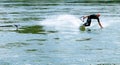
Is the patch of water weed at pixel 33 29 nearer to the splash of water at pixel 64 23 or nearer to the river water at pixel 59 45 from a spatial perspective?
the river water at pixel 59 45

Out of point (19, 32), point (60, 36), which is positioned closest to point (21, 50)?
point (60, 36)

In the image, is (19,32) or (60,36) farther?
(19,32)

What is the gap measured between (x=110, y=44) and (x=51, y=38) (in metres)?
5.22

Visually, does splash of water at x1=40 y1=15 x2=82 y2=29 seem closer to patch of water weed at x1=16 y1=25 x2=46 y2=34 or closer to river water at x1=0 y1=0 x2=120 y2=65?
river water at x1=0 y1=0 x2=120 y2=65

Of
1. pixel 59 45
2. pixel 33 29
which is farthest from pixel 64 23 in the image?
pixel 59 45

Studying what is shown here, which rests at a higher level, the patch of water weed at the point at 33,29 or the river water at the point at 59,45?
the river water at the point at 59,45

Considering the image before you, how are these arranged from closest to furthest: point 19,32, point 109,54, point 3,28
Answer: point 109,54, point 19,32, point 3,28

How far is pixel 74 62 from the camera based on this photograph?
2525cm

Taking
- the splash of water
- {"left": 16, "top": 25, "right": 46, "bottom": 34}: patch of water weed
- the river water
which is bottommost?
the splash of water

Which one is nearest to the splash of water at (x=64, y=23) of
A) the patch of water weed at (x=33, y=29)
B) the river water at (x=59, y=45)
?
the river water at (x=59, y=45)

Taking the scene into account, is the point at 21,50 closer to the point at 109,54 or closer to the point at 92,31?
the point at 109,54

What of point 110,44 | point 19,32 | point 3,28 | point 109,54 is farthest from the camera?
point 3,28

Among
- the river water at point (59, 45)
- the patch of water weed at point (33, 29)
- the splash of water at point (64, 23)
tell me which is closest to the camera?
the river water at point (59, 45)

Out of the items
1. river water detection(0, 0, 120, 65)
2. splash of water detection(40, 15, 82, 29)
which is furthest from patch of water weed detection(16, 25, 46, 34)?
splash of water detection(40, 15, 82, 29)
